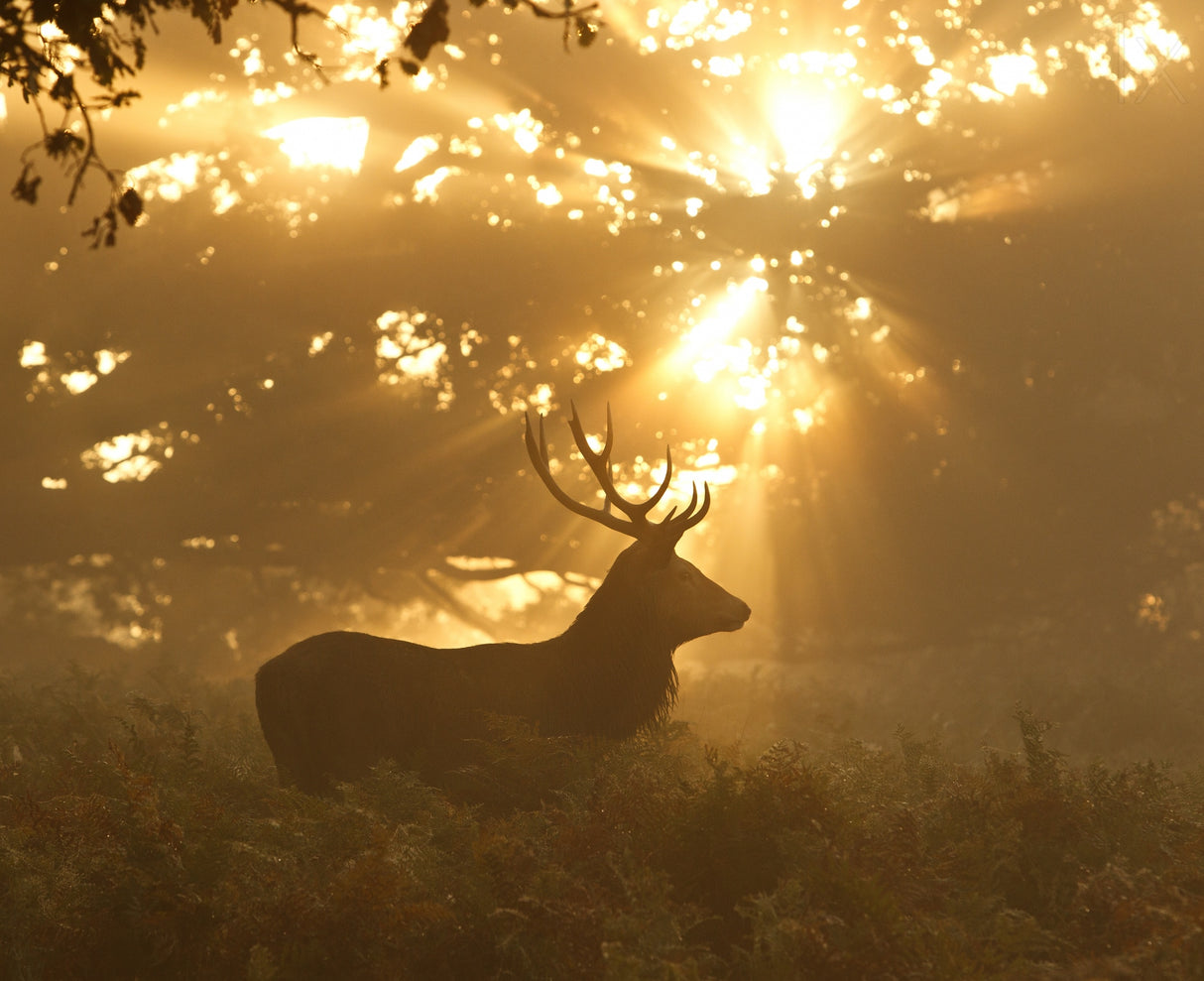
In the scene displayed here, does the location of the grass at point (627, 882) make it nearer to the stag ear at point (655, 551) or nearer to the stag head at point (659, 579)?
the stag head at point (659, 579)

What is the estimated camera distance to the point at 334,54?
20.2 metres

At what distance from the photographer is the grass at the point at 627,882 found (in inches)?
182

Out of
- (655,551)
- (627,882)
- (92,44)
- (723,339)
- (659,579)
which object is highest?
(723,339)

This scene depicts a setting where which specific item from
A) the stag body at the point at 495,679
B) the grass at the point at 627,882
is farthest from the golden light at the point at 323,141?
the grass at the point at 627,882

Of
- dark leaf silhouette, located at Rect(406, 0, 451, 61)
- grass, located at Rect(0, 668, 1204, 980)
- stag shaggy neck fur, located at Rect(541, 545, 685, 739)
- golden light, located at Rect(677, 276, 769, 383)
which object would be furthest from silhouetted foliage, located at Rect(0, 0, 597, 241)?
golden light, located at Rect(677, 276, 769, 383)

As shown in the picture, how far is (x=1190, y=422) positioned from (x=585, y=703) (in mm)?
16308

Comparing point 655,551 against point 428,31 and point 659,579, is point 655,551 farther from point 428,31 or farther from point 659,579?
point 428,31

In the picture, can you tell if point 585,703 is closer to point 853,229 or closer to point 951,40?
point 853,229

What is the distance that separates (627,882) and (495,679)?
3.46 m

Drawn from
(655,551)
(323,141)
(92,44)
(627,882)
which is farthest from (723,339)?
(92,44)

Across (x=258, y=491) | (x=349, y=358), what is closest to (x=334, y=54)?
(x=349, y=358)

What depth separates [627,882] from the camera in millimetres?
4922

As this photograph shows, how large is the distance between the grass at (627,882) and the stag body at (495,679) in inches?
35.7

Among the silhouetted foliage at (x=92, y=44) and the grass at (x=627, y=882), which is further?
the grass at (x=627, y=882)
